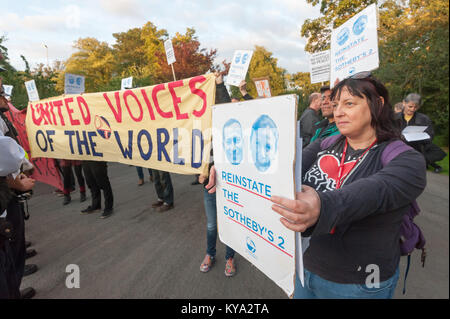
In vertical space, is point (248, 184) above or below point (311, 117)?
below

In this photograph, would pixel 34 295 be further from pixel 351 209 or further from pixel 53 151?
pixel 351 209

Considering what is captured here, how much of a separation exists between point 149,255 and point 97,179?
1.89 meters

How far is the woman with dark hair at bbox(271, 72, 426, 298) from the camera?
2.59 ft

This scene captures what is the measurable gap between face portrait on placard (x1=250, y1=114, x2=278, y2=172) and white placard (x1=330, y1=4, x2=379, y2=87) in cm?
219

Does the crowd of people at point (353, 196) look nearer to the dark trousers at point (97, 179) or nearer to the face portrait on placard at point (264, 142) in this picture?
the face portrait on placard at point (264, 142)

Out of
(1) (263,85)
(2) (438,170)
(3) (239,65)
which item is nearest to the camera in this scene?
(3) (239,65)

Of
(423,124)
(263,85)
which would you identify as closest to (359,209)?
(423,124)

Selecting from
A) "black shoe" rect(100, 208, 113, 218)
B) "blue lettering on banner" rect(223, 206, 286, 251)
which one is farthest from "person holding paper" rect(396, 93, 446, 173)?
"black shoe" rect(100, 208, 113, 218)

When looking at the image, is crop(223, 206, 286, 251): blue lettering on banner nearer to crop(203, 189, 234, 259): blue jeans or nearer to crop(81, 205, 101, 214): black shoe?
crop(203, 189, 234, 259): blue jeans

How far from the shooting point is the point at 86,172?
4.08m

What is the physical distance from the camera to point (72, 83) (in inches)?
174

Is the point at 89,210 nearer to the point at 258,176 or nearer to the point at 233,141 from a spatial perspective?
the point at 233,141

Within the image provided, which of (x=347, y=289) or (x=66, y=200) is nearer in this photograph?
(x=347, y=289)

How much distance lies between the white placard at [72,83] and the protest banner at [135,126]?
783 mm
